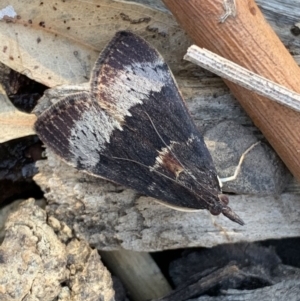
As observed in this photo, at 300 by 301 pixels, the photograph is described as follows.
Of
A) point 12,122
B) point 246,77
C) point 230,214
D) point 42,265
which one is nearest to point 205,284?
point 230,214

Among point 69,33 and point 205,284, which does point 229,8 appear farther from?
point 205,284

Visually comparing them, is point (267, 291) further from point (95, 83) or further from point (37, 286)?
point (95, 83)

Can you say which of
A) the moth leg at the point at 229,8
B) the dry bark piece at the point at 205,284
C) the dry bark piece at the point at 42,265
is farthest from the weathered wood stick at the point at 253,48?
the dry bark piece at the point at 42,265

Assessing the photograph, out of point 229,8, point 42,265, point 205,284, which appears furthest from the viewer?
point 205,284

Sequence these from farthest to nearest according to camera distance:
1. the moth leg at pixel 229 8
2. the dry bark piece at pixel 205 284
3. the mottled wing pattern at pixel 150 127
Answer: the dry bark piece at pixel 205 284, the mottled wing pattern at pixel 150 127, the moth leg at pixel 229 8

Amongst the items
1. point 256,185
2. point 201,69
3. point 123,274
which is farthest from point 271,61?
point 123,274

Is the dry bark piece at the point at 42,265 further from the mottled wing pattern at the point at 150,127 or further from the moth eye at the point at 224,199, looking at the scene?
the moth eye at the point at 224,199
